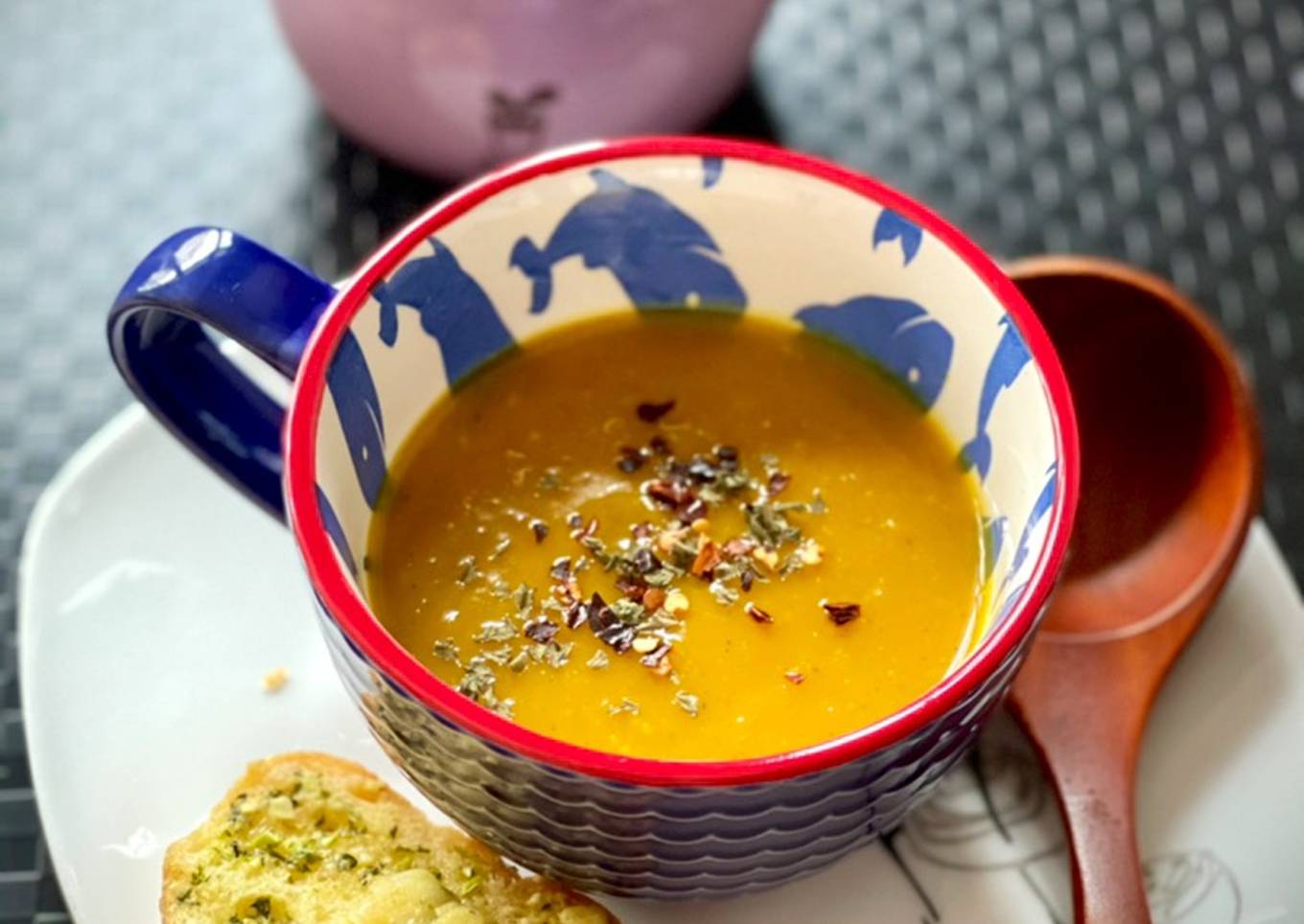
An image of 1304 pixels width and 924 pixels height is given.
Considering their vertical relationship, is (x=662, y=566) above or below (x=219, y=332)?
below

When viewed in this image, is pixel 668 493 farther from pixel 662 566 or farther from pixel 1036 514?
pixel 1036 514

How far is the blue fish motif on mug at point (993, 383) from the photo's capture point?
105 centimetres

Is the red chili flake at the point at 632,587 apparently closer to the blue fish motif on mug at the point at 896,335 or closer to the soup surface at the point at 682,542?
the soup surface at the point at 682,542

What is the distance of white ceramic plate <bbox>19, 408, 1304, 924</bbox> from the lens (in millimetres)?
1073

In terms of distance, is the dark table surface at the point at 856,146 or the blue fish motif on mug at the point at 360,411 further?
the dark table surface at the point at 856,146

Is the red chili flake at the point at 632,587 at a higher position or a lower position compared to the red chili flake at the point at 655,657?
higher

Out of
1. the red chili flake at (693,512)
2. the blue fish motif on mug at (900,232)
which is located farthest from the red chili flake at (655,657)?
the blue fish motif on mug at (900,232)

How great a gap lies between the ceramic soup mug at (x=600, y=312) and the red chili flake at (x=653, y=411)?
94 millimetres

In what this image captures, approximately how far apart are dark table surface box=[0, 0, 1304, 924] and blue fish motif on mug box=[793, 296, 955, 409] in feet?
1.62

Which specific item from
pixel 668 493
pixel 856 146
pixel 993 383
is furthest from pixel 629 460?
pixel 856 146

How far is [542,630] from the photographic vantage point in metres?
1.04

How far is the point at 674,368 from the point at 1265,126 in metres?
0.88

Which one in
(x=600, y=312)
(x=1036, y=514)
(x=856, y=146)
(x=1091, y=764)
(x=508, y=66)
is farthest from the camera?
(x=856, y=146)

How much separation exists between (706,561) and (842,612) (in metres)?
0.09
